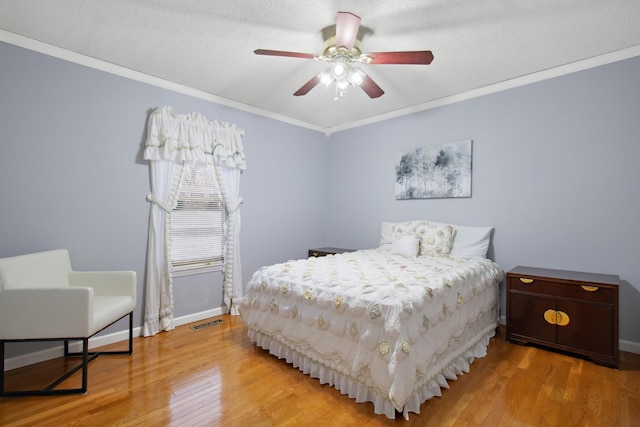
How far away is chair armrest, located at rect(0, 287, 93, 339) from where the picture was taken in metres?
2.01

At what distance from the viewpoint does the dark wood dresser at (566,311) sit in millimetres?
2379

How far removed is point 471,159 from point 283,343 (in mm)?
2831

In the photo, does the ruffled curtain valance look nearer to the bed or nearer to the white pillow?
the bed

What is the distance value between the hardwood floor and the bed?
11cm

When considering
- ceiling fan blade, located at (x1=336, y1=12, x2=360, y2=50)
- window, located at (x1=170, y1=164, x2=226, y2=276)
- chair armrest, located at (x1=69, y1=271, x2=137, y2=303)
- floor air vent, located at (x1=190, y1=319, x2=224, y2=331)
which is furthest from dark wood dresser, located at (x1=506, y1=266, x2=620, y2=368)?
chair armrest, located at (x1=69, y1=271, x2=137, y2=303)

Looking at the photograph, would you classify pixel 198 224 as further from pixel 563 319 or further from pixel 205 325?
pixel 563 319

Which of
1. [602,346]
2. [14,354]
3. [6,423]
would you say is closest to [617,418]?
[602,346]

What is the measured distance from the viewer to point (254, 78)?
10.5ft

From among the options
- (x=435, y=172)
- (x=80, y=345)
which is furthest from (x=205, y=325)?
(x=435, y=172)

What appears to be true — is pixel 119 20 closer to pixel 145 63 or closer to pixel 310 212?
pixel 145 63

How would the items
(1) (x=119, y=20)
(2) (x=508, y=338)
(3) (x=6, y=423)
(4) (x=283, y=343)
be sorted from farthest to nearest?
1. (2) (x=508, y=338)
2. (4) (x=283, y=343)
3. (1) (x=119, y=20)
4. (3) (x=6, y=423)

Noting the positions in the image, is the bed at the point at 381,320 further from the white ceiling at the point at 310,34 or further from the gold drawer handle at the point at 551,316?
the white ceiling at the point at 310,34

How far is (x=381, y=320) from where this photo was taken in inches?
71.7

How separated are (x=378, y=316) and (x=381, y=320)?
29 millimetres
